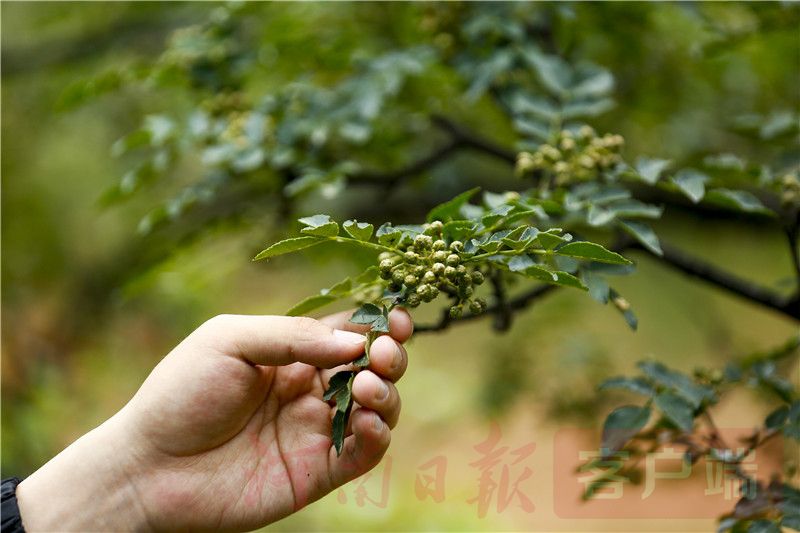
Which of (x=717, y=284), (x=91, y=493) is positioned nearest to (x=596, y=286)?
(x=717, y=284)

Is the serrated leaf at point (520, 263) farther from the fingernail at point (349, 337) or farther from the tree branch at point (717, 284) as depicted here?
the tree branch at point (717, 284)

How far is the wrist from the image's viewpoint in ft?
3.12

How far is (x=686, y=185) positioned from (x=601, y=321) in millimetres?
2580

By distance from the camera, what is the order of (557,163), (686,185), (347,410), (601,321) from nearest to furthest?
(347,410)
(686,185)
(557,163)
(601,321)

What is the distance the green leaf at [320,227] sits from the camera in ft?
2.46

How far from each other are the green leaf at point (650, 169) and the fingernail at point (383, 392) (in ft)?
1.28

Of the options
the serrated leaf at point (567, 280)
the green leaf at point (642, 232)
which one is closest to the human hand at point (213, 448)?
the serrated leaf at point (567, 280)

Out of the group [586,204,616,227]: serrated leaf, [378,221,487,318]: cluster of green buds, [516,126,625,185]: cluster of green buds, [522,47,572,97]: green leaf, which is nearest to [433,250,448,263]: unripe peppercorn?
[378,221,487,318]: cluster of green buds

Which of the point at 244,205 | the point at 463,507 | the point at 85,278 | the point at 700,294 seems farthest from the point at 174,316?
the point at 700,294

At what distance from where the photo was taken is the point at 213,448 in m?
0.98

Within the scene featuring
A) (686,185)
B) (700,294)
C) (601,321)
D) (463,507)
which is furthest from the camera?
(601,321)

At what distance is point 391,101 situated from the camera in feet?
5.21

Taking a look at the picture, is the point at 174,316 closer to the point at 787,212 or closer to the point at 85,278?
the point at 85,278

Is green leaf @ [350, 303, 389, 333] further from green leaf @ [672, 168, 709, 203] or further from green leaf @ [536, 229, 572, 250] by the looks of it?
green leaf @ [672, 168, 709, 203]
